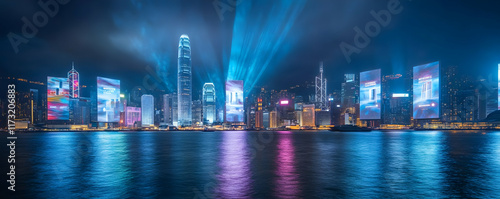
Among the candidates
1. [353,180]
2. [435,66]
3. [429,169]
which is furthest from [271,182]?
[435,66]

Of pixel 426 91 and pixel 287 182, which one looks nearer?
pixel 287 182

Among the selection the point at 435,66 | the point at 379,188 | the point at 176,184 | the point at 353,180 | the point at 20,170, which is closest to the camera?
the point at 379,188

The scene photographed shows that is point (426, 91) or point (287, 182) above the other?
point (426, 91)

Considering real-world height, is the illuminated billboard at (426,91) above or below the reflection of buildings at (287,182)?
above

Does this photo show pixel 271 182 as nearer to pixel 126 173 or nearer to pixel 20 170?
pixel 126 173

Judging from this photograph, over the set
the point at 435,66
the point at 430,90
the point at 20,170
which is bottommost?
the point at 20,170

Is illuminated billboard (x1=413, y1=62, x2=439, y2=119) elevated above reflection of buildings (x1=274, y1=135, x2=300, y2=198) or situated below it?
above

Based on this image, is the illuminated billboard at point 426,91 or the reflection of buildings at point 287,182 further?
the illuminated billboard at point 426,91

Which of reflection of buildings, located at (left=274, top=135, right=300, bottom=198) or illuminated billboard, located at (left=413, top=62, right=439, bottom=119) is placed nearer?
reflection of buildings, located at (left=274, top=135, right=300, bottom=198)
